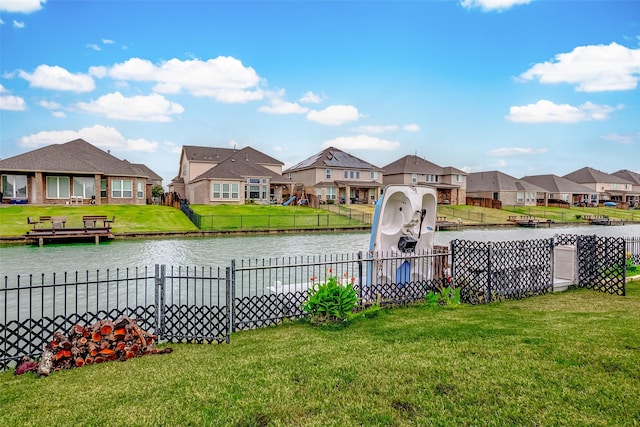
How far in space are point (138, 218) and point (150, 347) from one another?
32.3 m

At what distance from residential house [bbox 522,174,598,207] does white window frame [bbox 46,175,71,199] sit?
77.7 meters

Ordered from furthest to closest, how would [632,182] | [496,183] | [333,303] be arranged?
[632,182] < [496,183] < [333,303]

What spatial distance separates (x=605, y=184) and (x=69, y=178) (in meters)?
101

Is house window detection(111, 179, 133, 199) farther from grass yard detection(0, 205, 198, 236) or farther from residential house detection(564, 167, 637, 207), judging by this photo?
residential house detection(564, 167, 637, 207)

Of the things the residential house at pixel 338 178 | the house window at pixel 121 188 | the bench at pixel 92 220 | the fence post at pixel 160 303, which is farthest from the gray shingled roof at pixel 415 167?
the fence post at pixel 160 303

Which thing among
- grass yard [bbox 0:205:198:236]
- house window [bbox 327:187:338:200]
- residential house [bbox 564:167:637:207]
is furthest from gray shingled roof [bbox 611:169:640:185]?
grass yard [bbox 0:205:198:236]

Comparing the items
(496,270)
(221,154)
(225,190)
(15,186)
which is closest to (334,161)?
(221,154)

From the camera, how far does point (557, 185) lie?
8350 centimetres

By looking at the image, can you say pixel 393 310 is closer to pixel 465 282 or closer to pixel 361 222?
pixel 465 282

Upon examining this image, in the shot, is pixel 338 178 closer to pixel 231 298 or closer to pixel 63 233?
pixel 63 233

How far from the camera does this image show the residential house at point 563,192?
81125 millimetres

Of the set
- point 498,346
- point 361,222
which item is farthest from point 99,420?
point 361,222

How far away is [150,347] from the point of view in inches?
264

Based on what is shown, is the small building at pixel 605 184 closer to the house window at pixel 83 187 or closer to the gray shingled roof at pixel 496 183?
the gray shingled roof at pixel 496 183
